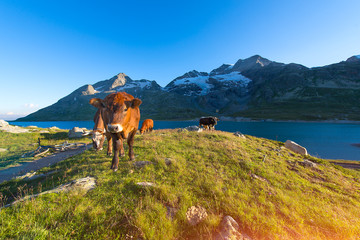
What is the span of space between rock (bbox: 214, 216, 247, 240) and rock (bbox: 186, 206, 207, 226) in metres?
0.52

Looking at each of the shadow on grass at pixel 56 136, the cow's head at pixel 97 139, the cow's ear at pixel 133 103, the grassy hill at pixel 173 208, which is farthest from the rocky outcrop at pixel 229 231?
the shadow on grass at pixel 56 136

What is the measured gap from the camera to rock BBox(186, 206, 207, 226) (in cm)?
347

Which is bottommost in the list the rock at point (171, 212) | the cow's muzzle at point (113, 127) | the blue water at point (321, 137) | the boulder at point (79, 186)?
the blue water at point (321, 137)

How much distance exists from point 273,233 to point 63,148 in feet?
71.9

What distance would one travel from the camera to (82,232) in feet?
9.21

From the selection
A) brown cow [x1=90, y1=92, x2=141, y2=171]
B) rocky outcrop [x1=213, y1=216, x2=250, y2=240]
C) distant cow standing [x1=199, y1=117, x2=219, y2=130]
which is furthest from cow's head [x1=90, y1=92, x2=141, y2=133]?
distant cow standing [x1=199, y1=117, x2=219, y2=130]

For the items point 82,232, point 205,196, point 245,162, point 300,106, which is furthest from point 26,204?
point 300,106

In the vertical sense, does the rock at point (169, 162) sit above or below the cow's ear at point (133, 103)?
below

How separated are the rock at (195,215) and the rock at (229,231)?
52 centimetres

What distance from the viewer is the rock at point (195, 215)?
3.47 metres

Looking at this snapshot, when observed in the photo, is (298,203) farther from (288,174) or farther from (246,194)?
(288,174)

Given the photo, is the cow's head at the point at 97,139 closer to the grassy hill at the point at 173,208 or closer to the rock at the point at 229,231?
the grassy hill at the point at 173,208

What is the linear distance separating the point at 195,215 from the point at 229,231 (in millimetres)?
914

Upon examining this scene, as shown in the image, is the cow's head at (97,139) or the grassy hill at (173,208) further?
the cow's head at (97,139)
